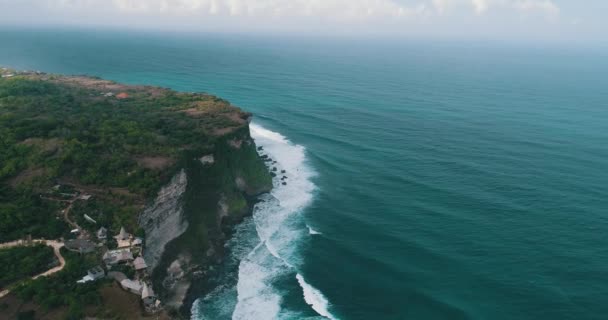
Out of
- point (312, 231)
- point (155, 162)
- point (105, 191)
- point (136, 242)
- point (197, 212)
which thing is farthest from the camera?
point (312, 231)

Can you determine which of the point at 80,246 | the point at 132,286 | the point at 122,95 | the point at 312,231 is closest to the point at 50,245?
the point at 80,246

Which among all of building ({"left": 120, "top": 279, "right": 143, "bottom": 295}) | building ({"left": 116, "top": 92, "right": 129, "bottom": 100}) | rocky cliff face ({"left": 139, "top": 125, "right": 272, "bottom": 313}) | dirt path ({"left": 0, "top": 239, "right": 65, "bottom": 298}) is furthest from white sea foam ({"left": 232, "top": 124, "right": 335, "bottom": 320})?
building ({"left": 116, "top": 92, "right": 129, "bottom": 100})

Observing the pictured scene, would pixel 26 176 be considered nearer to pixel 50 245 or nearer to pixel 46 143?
pixel 46 143

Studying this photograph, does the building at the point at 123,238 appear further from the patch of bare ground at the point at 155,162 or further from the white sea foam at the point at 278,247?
the white sea foam at the point at 278,247

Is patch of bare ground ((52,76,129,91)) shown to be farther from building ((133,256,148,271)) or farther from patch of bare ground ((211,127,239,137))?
building ((133,256,148,271))

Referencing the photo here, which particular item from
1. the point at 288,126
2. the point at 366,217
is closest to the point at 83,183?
the point at 366,217

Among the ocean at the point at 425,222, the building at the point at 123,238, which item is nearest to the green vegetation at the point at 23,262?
the building at the point at 123,238

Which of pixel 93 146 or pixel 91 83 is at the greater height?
pixel 91 83
